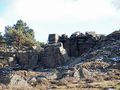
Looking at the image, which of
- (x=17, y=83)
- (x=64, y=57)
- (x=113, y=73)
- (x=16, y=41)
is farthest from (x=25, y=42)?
(x=17, y=83)

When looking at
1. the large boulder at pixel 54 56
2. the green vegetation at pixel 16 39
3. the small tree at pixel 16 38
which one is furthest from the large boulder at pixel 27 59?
the small tree at pixel 16 38

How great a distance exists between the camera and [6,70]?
55250 mm

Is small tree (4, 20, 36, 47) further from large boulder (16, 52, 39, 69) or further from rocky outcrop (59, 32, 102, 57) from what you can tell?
rocky outcrop (59, 32, 102, 57)

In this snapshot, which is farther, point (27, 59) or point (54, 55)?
point (27, 59)

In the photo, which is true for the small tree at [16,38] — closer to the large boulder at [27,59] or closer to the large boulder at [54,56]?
the large boulder at [27,59]

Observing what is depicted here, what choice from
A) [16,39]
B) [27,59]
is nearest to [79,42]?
[27,59]

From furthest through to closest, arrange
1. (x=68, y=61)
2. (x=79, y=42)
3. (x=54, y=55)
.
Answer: (x=79, y=42)
(x=54, y=55)
(x=68, y=61)

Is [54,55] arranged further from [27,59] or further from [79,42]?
[79,42]

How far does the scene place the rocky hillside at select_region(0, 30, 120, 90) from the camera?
39.2 m

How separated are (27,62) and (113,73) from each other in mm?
21951

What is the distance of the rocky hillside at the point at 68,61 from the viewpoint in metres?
39.2

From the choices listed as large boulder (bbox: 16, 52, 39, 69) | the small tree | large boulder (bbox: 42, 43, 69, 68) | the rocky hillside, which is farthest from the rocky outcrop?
the small tree

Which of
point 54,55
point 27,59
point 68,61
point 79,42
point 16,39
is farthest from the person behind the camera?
point 16,39

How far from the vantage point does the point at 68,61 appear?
5728 centimetres
